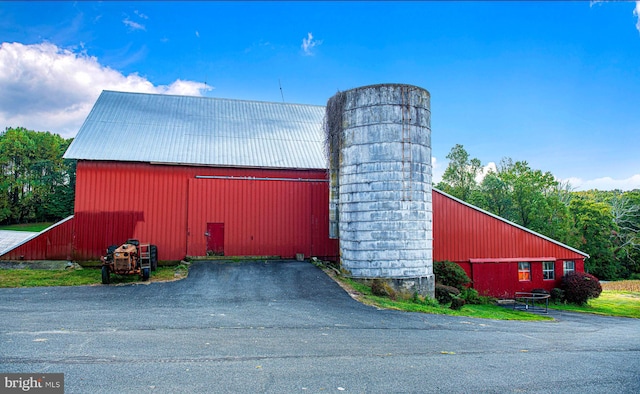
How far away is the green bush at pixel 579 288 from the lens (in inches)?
819

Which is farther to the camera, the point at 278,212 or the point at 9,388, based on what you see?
the point at 278,212

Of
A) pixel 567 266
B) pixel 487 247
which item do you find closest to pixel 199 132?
pixel 487 247

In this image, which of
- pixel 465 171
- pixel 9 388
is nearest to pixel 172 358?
pixel 9 388

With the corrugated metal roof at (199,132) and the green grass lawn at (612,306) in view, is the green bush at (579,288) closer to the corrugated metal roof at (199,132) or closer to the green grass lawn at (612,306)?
the green grass lawn at (612,306)

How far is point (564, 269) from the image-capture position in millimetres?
22188

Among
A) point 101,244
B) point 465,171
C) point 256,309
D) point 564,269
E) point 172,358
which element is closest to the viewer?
point 172,358

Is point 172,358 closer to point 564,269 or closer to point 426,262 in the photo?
point 426,262

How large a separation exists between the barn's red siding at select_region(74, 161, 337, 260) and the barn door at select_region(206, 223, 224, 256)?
22 centimetres

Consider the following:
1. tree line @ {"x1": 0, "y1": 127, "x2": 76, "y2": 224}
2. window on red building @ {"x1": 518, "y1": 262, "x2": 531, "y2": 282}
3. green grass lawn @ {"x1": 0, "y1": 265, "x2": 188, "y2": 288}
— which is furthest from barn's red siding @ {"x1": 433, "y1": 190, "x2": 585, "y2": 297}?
tree line @ {"x1": 0, "y1": 127, "x2": 76, "y2": 224}

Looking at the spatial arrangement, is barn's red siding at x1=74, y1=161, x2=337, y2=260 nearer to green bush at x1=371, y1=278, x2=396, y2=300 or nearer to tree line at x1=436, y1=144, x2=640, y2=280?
green bush at x1=371, y1=278, x2=396, y2=300

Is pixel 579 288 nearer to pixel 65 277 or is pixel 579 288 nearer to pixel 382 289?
pixel 382 289

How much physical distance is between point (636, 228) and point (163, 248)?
46201 millimetres

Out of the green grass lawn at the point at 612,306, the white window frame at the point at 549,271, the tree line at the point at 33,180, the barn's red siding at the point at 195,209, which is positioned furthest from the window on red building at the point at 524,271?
the tree line at the point at 33,180

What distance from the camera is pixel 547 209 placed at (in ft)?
108
